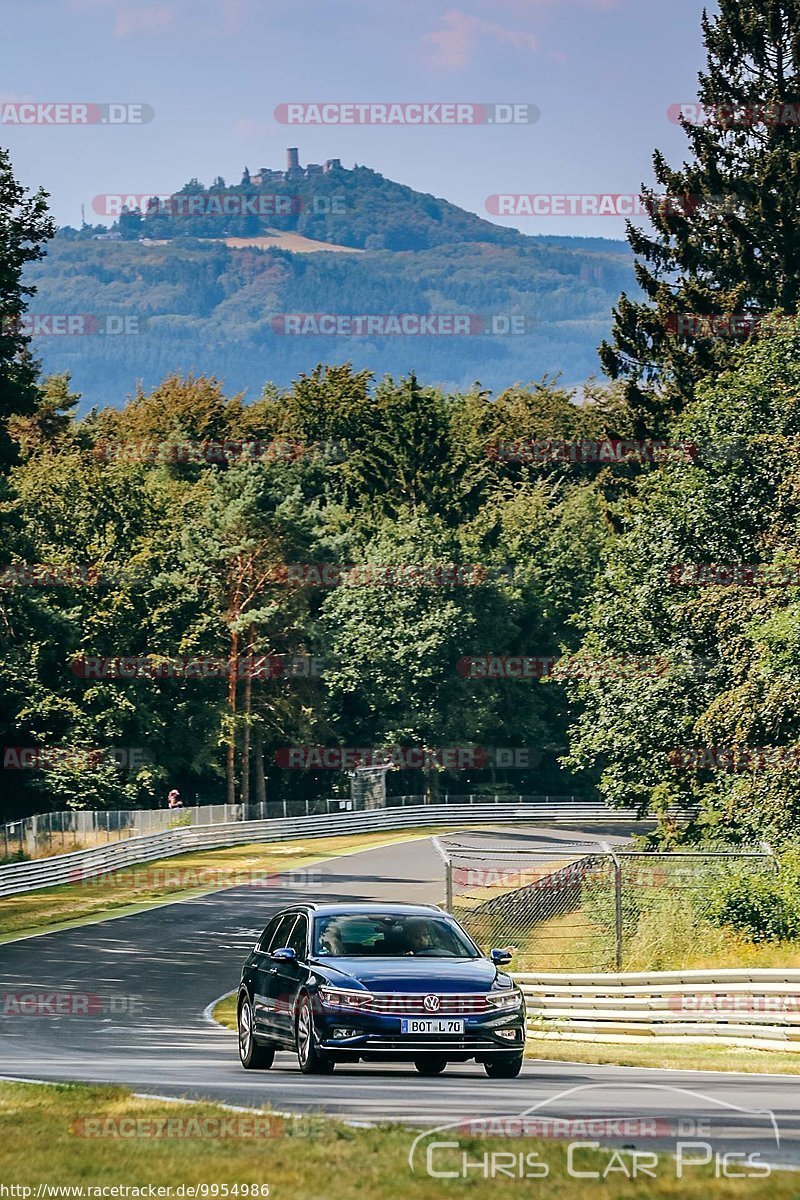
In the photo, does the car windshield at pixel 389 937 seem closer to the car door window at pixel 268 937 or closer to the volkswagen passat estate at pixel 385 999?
the volkswagen passat estate at pixel 385 999

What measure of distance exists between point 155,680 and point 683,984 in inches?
2131

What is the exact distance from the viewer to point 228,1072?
54.7 feet

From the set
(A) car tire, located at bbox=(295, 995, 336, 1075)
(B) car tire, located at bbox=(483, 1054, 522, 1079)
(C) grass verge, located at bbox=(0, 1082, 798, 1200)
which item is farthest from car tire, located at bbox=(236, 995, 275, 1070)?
(C) grass verge, located at bbox=(0, 1082, 798, 1200)

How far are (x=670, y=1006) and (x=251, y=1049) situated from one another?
825 centimetres

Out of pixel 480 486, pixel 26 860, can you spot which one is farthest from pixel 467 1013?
pixel 480 486

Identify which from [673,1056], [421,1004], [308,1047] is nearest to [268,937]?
[308,1047]

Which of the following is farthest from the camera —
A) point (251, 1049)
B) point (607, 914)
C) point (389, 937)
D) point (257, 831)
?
point (257, 831)

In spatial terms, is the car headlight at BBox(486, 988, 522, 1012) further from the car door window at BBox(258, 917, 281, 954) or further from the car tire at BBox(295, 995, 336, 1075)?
the car door window at BBox(258, 917, 281, 954)

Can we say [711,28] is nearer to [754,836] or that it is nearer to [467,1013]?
[754,836]

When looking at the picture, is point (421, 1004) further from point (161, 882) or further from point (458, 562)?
point (458, 562)

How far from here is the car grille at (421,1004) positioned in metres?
15.6

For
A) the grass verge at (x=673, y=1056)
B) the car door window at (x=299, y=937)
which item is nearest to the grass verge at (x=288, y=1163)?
the car door window at (x=299, y=937)

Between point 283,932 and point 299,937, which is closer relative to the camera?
point 299,937

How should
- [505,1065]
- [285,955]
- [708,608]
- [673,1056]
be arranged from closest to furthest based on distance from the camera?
[505,1065] < [285,955] < [673,1056] < [708,608]
